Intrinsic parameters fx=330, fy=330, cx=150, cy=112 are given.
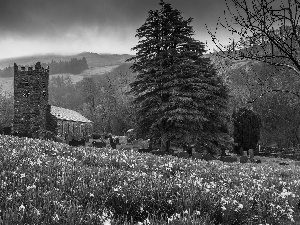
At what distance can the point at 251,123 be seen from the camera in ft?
140

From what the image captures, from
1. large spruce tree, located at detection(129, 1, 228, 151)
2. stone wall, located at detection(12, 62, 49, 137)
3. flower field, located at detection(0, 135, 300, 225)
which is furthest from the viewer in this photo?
stone wall, located at detection(12, 62, 49, 137)

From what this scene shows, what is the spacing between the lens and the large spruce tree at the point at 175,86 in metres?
29.7

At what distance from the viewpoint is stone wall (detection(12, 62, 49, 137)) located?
5419 centimetres

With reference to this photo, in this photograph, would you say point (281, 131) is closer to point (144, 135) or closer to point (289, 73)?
point (289, 73)

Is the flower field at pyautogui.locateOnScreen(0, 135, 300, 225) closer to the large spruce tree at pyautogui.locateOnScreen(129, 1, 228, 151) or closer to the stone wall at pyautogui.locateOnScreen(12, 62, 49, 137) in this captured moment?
the large spruce tree at pyautogui.locateOnScreen(129, 1, 228, 151)

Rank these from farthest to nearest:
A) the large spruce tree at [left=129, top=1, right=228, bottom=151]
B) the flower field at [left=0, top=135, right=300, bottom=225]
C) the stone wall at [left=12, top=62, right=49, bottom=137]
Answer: the stone wall at [left=12, top=62, right=49, bottom=137], the large spruce tree at [left=129, top=1, right=228, bottom=151], the flower field at [left=0, top=135, right=300, bottom=225]

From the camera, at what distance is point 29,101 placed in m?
54.7

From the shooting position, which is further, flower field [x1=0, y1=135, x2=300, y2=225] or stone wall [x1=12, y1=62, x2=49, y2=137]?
stone wall [x1=12, y1=62, x2=49, y2=137]

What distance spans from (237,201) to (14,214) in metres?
3.55

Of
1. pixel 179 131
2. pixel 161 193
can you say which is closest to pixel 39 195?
pixel 161 193

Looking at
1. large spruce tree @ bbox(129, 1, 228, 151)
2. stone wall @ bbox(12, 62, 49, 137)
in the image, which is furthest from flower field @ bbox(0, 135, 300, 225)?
stone wall @ bbox(12, 62, 49, 137)

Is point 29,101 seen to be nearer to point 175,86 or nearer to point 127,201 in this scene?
point 175,86

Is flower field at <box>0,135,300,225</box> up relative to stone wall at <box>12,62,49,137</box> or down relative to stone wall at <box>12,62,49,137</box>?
down

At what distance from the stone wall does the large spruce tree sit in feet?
95.6
